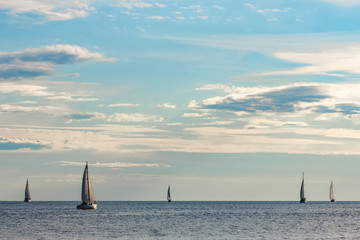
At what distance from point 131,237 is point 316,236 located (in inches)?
1203

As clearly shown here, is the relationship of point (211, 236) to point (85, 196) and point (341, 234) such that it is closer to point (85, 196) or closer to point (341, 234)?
point (341, 234)

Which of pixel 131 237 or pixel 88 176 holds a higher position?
pixel 88 176

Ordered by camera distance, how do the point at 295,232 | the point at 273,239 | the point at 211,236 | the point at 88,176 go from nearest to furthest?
the point at 273,239 → the point at 211,236 → the point at 295,232 → the point at 88,176

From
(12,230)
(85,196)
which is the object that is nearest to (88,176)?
(85,196)

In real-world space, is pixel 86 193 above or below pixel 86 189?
below

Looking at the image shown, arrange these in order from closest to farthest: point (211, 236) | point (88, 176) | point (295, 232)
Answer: point (211, 236)
point (295, 232)
point (88, 176)

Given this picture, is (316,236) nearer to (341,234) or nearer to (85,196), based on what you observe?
(341,234)

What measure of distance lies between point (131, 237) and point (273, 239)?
2247cm

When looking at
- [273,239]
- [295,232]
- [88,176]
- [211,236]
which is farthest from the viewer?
[88,176]

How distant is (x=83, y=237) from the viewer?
94438 mm

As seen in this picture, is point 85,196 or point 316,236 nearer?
point 316,236

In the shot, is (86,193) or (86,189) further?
(86,193)

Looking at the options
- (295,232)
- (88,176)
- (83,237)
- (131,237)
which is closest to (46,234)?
(83,237)

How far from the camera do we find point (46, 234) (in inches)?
3905
